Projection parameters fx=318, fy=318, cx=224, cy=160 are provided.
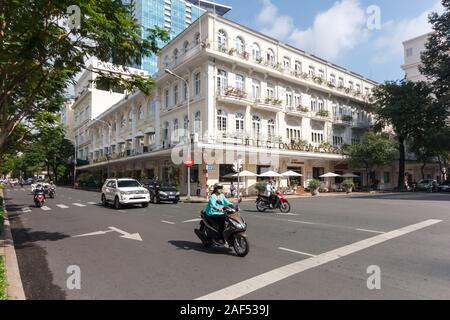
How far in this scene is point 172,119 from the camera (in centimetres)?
3234

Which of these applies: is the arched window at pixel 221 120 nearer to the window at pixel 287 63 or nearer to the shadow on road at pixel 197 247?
the window at pixel 287 63

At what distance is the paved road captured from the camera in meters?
4.75

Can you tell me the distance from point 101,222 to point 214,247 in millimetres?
6281

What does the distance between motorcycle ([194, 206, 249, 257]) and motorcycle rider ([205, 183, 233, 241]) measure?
0.10m

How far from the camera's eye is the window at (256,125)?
101ft

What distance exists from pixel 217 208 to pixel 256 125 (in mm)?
24560

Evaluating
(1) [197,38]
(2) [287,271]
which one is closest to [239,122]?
(1) [197,38]

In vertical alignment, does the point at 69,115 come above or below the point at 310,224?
above

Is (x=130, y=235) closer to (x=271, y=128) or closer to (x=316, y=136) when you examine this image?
(x=271, y=128)

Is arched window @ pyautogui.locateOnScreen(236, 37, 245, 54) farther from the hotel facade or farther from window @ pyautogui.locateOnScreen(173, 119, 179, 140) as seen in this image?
window @ pyautogui.locateOnScreen(173, 119, 179, 140)

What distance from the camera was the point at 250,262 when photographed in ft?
20.6

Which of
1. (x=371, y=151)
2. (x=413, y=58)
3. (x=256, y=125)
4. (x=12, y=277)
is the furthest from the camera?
(x=413, y=58)
